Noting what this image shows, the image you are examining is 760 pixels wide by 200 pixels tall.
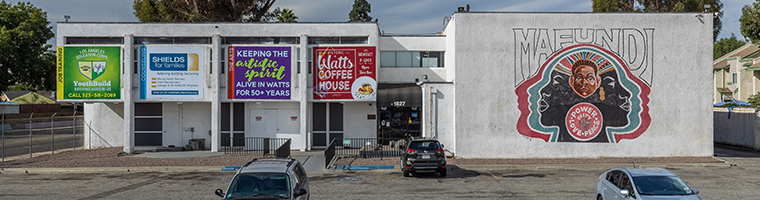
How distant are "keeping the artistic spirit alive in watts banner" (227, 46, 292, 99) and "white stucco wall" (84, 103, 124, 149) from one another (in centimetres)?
764

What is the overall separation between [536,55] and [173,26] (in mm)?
18999

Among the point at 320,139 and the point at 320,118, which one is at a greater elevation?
the point at 320,118

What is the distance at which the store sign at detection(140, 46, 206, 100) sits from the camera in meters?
25.3

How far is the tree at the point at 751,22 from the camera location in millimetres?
31216

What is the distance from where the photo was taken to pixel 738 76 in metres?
49.4

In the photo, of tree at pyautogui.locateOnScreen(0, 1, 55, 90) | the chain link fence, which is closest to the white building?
the chain link fence

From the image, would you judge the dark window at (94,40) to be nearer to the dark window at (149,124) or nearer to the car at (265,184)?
the dark window at (149,124)

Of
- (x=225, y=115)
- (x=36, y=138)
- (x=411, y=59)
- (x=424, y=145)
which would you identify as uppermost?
(x=411, y=59)

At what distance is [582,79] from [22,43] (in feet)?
153

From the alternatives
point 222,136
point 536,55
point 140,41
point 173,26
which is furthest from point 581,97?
point 140,41

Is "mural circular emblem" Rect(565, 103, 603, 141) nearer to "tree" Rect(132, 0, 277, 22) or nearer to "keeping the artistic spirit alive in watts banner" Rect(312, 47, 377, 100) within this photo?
"keeping the artistic spirit alive in watts banner" Rect(312, 47, 377, 100)

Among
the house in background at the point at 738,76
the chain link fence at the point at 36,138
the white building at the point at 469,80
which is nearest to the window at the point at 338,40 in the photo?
the white building at the point at 469,80

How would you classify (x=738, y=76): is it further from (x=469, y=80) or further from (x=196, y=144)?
(x=196, y=144)

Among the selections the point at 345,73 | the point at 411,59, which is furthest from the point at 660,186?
the point at 411,59
